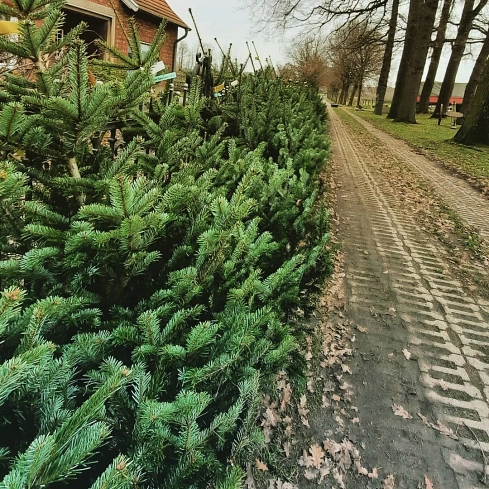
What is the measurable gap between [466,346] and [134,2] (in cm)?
1432

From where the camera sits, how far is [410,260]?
534 centimetres

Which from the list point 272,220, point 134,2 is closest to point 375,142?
point 134,2

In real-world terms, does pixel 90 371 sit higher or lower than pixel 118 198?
lower

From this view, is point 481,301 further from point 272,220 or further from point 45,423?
point 45,423

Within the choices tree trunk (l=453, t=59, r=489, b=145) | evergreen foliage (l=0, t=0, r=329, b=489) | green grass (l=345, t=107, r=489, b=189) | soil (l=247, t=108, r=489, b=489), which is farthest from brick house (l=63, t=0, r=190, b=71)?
tree trunk (l=453, t=59, r=489, b=145)

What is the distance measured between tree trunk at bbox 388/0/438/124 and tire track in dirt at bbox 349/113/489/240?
9.73m

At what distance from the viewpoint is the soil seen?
245 centimetres

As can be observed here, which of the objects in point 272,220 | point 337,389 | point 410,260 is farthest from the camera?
point 410,260

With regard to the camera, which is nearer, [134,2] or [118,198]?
[118,198]

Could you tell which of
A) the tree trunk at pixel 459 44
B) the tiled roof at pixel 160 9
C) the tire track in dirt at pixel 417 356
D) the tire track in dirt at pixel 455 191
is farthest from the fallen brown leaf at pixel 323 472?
the tree trunk at pixel 459 44

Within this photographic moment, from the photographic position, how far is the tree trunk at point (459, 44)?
22916 millimetres

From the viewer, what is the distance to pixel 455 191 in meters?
9.23

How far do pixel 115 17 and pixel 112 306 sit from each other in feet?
37.4

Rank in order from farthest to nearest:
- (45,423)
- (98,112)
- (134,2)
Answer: (134,2), (98,112), (45,423)
